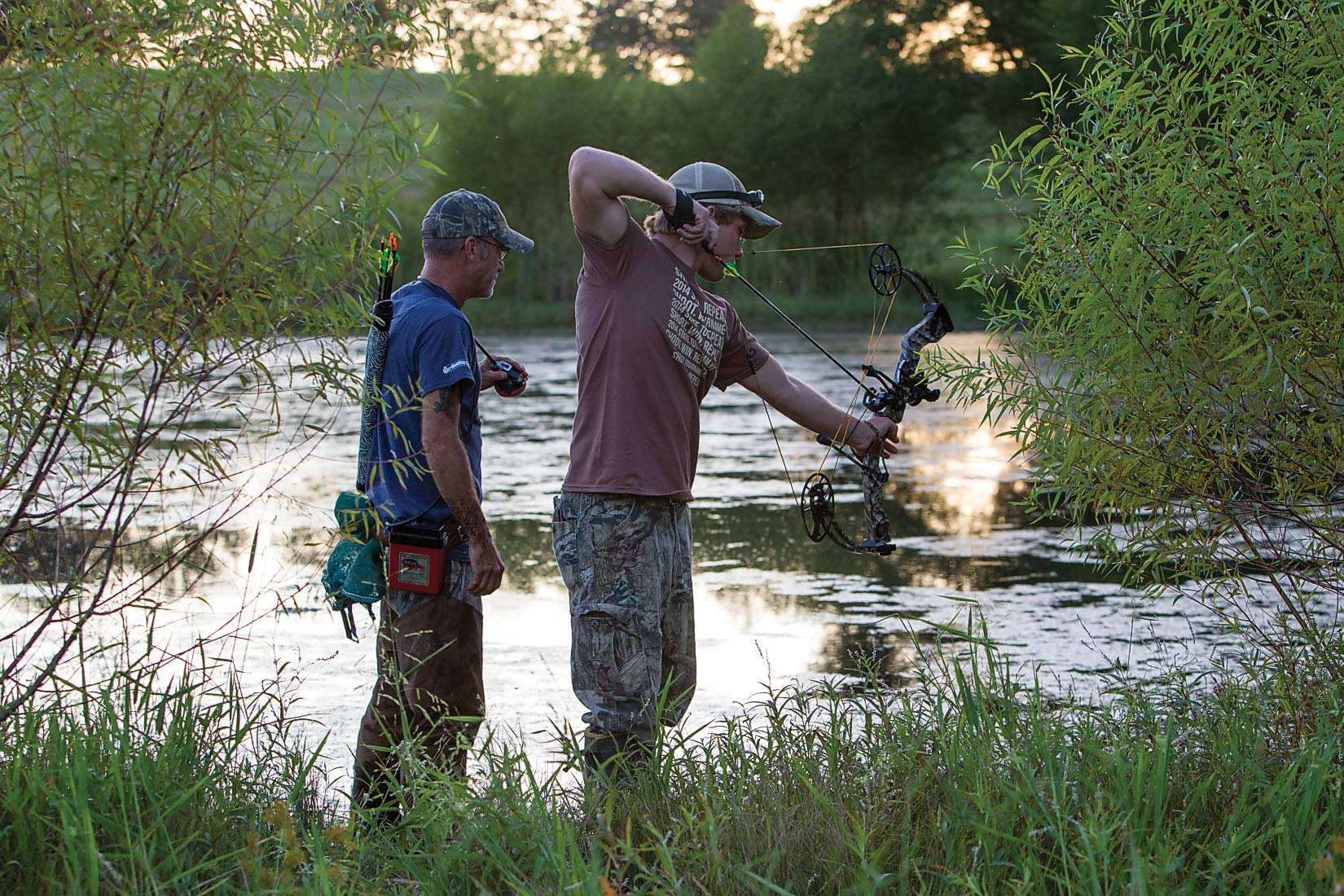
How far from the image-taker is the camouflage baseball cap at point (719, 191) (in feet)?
15.8

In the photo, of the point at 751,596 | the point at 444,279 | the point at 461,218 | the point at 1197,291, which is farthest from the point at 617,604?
the point at 751,596

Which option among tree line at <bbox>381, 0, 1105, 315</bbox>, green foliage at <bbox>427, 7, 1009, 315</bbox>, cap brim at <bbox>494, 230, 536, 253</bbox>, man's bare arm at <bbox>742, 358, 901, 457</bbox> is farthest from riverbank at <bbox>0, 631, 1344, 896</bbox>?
green foliage at <bbox>427, 7, 1009, 315</bbox>

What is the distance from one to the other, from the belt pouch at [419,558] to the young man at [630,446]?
365 millimetres

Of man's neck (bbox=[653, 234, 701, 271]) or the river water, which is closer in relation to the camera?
man's neck (bbox=[653, 234, 701, 271])

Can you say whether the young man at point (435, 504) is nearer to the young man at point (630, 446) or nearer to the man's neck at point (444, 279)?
the man's neck at point (444, 279)

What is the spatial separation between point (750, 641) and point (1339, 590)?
133 inches

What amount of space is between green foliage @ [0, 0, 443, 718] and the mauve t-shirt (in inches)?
30.8

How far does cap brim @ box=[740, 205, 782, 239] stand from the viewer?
4836mm

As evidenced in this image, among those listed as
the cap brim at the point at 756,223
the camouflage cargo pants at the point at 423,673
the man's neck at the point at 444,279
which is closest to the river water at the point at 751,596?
the camouflage cargo pants at the point at 423,673

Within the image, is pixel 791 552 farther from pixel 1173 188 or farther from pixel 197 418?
pixel 197 418

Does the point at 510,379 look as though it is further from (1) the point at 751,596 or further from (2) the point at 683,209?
(1) the point at 751,596

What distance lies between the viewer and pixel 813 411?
5.30 meters

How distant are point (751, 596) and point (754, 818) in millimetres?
4782

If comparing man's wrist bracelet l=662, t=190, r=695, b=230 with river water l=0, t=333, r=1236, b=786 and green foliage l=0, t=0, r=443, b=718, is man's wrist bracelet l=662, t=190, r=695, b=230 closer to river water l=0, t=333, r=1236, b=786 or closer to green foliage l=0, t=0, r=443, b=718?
green foliage l=0, t=0, r=443, b=718
